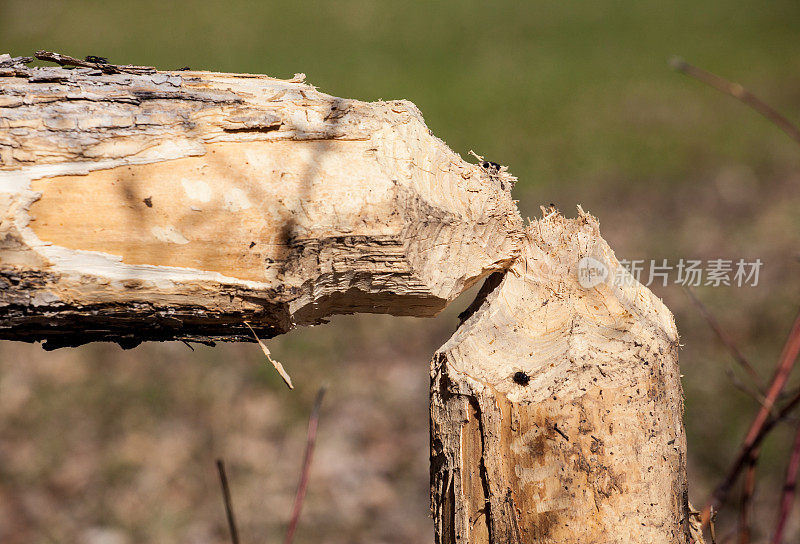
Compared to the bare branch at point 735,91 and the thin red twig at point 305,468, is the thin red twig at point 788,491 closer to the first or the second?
the bare branch at point 735,91

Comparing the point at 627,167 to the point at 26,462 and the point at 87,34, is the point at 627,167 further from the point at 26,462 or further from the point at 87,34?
the point at 87,34

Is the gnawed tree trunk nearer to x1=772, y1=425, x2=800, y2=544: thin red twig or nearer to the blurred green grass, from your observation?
x1=772, y1=425, x2=800, y2=544: thin red twig

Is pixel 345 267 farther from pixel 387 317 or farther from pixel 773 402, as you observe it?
pixel 387 317

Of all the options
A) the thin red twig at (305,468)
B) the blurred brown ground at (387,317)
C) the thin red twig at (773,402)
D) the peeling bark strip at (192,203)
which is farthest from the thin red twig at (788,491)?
the thin red twig at (305,468)

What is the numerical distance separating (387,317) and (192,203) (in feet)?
9.20

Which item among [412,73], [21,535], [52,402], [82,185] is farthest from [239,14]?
[82,185]

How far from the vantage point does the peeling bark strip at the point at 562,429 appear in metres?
0.99

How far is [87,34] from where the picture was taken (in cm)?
704

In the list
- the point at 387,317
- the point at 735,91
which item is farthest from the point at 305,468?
the point at 387,317

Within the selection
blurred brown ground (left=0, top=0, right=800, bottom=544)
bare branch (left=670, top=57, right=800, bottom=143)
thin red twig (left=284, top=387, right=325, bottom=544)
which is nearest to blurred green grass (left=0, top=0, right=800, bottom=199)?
blurred brown ground (left=0, top=0, right=800, bottom=544)

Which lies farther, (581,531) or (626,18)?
(626,18)

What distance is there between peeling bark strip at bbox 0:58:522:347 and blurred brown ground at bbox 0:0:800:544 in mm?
838

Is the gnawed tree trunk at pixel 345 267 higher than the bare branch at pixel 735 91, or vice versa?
the bare branch at pixel 735 91

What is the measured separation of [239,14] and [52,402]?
6.27 meters
